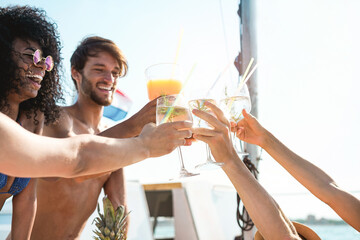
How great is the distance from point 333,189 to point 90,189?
1973mm

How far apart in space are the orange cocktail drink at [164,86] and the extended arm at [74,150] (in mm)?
379

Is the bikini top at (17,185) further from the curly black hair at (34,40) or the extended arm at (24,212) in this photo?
the curly black hair at (34,40)

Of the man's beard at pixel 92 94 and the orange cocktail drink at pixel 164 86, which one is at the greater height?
the man's beard at pixel 92 94

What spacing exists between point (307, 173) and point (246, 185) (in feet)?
1.50

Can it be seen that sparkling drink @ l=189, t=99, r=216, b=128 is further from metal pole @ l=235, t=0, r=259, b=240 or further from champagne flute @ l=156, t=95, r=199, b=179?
metal pole @ l=235, t=0, r=259, b=240

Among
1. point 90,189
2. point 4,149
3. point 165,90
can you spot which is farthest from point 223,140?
point 90,189

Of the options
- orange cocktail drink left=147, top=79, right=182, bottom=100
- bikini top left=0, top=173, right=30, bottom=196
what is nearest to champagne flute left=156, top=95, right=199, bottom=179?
orange cocktail drink left=147, top=79, right=182, bottom=100

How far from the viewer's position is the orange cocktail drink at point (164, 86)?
158cm

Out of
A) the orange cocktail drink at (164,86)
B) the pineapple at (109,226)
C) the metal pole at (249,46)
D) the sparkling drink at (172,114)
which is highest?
the metal pole at (249,46)

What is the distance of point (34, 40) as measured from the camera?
6.35 ft

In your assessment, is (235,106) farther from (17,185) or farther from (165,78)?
(17,185)

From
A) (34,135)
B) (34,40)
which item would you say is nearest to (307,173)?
(34,135)

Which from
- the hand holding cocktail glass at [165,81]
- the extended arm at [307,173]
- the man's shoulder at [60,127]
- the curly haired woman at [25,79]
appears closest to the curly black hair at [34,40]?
the curly haired woman at [25,79]

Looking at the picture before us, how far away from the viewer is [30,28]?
191 centimetres
